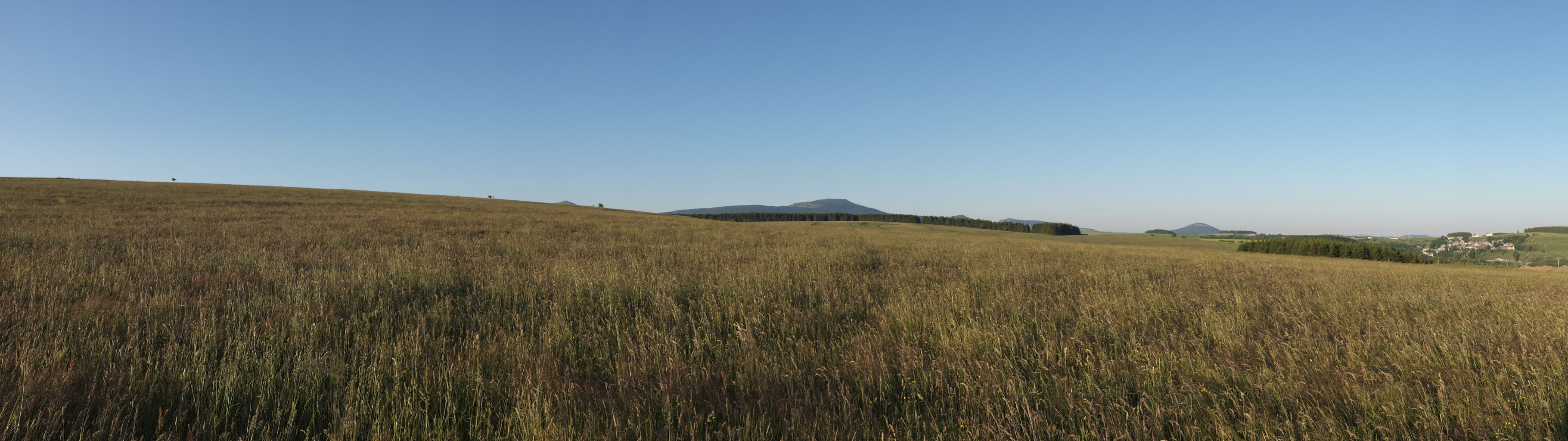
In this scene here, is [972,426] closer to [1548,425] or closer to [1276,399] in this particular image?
[1276,399]

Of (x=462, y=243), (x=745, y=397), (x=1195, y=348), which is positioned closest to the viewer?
(x=745, y=397)

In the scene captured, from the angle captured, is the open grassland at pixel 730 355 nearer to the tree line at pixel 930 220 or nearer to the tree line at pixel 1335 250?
the tree line at pixel 1335 250

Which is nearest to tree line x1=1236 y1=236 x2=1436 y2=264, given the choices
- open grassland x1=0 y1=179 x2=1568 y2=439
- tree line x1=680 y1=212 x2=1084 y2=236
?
tree line x1=680 y1=212 x2=1084 y2=236

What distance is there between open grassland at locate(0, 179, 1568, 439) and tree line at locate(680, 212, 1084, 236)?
282 feet

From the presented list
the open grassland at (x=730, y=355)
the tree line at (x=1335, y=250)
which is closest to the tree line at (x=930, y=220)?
the tree line at (x=1335, y=250)

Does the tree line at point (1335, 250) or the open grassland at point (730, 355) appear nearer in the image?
the open grassland at point (730, 355)

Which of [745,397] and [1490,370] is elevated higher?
[1490,370]

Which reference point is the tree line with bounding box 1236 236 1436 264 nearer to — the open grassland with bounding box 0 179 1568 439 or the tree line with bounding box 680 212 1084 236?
the tree line with bounding box 680 212 1084 236

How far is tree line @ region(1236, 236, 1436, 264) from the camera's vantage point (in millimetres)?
44781

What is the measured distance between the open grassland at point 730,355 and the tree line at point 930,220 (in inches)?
3383

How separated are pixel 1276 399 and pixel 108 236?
724 inches

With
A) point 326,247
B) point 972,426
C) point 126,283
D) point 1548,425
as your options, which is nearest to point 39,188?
point 326,247

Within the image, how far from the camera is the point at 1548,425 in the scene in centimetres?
274

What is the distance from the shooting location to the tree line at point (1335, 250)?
44.8 meters
